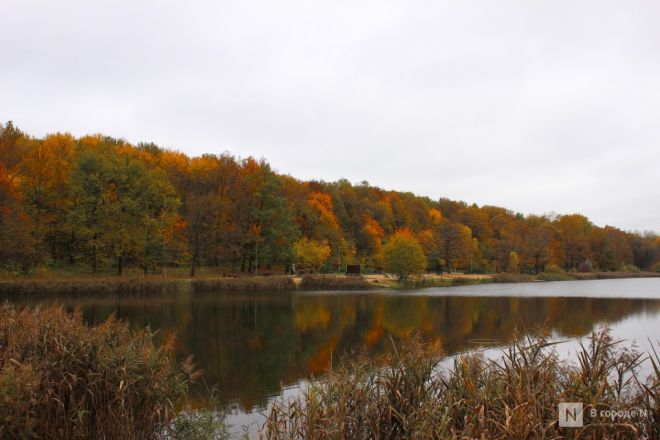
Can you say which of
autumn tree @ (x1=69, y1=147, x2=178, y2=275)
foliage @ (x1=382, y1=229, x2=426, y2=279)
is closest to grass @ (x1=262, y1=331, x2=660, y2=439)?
autumn tree @ (x1=69, y1=147, x2=178, y2=275)

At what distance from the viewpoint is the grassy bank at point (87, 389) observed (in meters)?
7.15

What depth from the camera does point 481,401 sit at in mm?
6051

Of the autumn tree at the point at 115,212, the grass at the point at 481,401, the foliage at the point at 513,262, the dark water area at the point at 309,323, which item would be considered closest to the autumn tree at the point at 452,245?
the foliage at the point at 513,262

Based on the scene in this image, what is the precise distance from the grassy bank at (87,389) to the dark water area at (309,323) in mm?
3197

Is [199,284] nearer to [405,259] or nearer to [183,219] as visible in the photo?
[183,219]

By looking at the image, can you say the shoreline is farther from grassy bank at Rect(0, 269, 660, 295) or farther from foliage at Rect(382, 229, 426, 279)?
foliage at Rect(382, 229, 426, 279)

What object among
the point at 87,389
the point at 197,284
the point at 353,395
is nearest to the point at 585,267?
the point at 197,284

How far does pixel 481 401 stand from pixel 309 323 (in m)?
21.9


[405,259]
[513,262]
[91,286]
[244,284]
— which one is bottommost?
[244,284]

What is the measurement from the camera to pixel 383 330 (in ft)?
81.3

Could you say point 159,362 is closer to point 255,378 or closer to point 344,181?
point 255,378

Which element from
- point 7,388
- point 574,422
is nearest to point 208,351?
point 7,388

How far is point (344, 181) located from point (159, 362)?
102232 mm

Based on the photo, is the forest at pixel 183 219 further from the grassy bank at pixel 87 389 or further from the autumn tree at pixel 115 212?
the grassy bank at pixel 87 389
